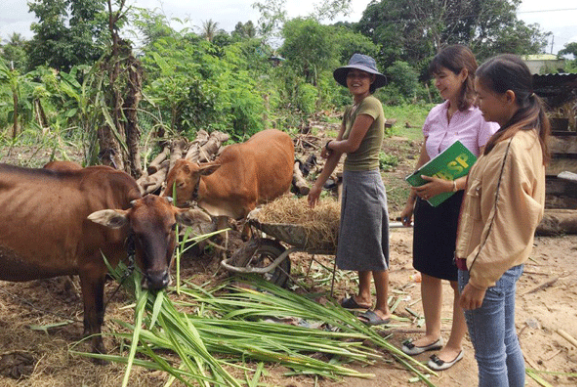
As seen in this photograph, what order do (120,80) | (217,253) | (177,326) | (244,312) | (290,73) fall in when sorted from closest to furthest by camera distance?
(177,326) → (244,312) → (120,80) → (217,253) → (290,73)

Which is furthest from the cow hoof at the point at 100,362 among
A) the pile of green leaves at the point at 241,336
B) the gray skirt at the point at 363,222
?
the gray skirt at the point at 363,222

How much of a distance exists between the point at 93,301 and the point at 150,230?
3.01 ft

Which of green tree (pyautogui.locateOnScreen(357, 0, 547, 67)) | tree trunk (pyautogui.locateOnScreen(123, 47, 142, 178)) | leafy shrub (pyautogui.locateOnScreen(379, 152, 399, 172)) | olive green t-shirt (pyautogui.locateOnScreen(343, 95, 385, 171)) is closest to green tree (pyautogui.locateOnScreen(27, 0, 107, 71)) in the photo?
leafy shrub (pyautogui.locateOnScreen(379, 152, 399, 172))

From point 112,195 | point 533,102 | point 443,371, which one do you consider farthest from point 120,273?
point 533,102

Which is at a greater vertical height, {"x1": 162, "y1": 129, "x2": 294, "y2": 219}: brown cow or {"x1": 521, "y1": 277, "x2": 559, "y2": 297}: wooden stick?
{"x1": 162, "y1": 129, "x2": 294, "y2": 219}: brown cow

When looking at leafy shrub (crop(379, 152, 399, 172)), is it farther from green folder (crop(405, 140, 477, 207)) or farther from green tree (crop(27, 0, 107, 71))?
green tree (crop(27, 0, 107, 71))

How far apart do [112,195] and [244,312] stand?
4.64ft

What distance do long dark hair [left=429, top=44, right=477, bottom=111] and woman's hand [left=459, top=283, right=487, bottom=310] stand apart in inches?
60.4

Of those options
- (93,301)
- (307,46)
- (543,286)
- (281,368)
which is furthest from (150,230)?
(307,46)

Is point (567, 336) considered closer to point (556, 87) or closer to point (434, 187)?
point (434, 187)

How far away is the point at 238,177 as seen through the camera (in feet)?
18.7

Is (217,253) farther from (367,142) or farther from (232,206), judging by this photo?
(367,142)

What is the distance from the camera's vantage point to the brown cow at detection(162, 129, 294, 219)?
16.4 ft

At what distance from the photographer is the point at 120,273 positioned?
11.8ft
